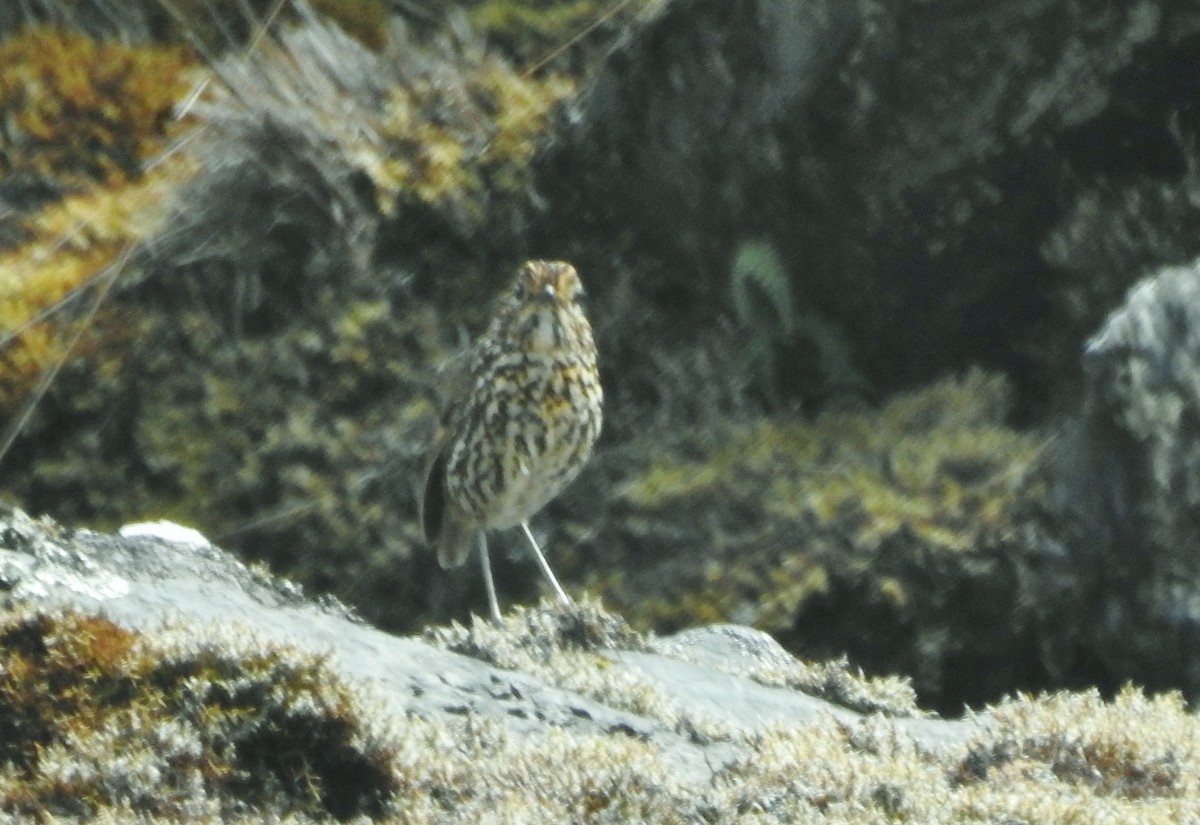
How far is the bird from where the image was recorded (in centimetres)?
848

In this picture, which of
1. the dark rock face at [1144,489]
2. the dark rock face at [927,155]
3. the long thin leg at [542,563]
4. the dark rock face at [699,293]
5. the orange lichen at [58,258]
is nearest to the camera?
the dark rock face at [1144,489]

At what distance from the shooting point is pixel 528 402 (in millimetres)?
8500

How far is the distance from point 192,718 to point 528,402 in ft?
12.0

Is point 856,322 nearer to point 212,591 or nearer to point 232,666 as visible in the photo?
point 212,591

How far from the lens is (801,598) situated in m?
9.24

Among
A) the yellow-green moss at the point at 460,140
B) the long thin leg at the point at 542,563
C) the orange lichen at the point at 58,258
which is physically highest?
the orange lichen at the point at 58,258

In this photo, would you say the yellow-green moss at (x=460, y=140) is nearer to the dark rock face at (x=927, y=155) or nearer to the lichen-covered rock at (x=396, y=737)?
the dark rock face at (x=927, y=155)

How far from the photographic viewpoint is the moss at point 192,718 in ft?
15.9

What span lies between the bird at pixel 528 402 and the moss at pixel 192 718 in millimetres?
3281

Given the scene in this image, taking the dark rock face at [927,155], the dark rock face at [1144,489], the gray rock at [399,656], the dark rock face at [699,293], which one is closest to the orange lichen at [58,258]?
the dark rock face at [699,293]

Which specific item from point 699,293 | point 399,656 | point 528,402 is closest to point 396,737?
point 399,656

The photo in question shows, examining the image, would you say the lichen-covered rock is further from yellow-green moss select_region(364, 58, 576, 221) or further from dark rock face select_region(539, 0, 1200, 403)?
yellow-green moss select_region(364, 58, 576, 221)

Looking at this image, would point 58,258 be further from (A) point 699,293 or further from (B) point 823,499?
(B) point 823,499

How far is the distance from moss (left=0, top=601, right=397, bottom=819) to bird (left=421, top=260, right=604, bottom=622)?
129 inches
